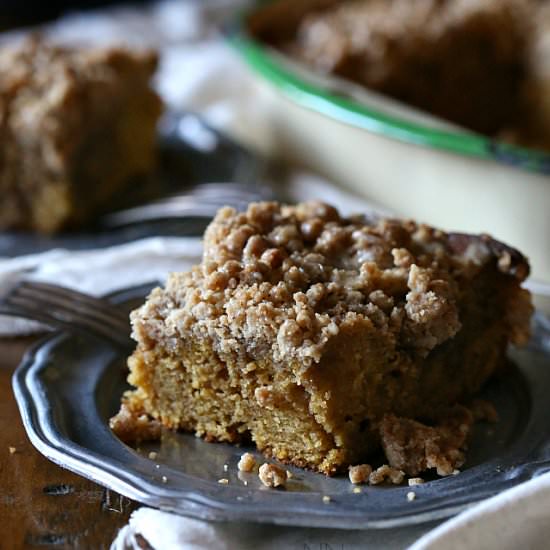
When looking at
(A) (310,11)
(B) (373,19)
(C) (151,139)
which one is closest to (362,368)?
(C) (151,139)

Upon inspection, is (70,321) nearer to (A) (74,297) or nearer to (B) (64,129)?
(A) (74,297)

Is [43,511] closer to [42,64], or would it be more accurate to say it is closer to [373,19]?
[42,64]

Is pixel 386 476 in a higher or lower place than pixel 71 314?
higher

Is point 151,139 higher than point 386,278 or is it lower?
lower

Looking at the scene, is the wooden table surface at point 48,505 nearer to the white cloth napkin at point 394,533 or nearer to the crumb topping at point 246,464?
the white cloth napkin at point 394,533

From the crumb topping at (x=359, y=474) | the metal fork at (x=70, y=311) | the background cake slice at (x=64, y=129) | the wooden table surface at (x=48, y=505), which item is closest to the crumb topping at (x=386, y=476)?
the crumb topping at (x=359, y=474)

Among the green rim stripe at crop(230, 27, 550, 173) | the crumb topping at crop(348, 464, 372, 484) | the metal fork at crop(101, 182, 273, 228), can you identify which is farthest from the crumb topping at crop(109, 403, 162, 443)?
the green rim stripe at crop(230, 27, 550, 173)

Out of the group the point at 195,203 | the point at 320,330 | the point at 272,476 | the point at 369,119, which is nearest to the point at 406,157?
the point at 369,119
